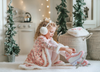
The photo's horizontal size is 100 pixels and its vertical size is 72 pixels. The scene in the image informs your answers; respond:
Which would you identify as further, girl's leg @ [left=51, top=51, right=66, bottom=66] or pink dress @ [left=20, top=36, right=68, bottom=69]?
girl's leg @ [left=51, top=51, right=66, bottom=66]

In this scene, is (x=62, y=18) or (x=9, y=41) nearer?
(x=9, y=41)

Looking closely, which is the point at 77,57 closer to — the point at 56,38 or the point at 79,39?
the point at 79,39

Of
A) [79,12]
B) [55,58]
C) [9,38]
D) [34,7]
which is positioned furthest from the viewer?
[34,7]

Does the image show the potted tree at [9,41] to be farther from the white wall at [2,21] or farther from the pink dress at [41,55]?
the pink dress at [41,55]

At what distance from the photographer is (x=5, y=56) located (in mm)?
2994

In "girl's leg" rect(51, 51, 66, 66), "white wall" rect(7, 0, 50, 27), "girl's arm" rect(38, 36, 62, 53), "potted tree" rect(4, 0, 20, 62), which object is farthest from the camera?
"white wall" rect(7, 0, 50, 27)

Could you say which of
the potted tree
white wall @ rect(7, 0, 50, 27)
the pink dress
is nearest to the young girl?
the pink dress

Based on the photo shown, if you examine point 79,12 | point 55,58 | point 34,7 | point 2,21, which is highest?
point 34,7

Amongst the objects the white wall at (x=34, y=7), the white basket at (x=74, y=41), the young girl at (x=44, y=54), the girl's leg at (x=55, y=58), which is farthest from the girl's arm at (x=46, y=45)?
the white wall at (x=34, y=7)

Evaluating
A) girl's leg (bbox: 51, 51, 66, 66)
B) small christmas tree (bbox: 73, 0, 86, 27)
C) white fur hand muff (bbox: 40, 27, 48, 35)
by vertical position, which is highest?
small christmas tree (bbox: 73, 0, 86, 27)

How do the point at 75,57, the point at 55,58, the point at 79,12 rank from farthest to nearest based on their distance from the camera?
1. the point at 79,12
2. the point at 55,58
3. the point at 75,57

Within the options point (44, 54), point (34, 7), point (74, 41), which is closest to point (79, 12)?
point (74, 41)

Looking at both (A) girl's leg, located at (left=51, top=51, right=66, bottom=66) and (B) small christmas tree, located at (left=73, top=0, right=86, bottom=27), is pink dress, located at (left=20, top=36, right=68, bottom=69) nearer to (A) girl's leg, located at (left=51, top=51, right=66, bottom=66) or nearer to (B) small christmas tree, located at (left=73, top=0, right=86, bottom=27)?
(A) girl's leg, located at (left=51, top=51, right=66, bottom=66)

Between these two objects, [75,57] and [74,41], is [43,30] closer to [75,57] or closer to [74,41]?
[75,57]
